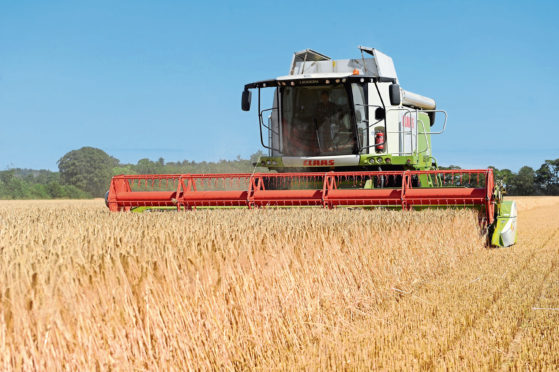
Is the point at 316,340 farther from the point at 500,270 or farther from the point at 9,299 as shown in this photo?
the point at 500,270

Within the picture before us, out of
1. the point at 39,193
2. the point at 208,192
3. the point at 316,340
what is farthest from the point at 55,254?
the point at 39,193

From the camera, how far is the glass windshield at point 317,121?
9102 millimetres

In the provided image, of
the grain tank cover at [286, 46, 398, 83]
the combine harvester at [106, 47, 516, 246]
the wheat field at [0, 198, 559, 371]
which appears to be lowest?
the wheat field at [0, 198, 559, 371]

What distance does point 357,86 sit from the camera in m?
9.12

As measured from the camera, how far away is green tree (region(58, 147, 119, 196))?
4837 cm

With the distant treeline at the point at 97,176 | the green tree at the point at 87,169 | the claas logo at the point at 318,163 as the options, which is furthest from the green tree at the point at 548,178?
the claas logo at the point at 318,163

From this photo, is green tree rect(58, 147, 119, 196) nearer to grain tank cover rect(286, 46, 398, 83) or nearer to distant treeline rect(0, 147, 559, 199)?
distant treeline rect(0, 147, 559, 199)

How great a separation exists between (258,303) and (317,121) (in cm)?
625

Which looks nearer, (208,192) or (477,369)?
(477,369)

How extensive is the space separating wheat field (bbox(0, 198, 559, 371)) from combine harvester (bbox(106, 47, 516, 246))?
7.22ft

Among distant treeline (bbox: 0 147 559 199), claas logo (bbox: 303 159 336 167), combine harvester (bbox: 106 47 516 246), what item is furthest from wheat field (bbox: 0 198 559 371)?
distant treeline (bbox: 0 147 559 199)

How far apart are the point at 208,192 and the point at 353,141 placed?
2.52 m

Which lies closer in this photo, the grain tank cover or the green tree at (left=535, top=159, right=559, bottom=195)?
the grain tank cover

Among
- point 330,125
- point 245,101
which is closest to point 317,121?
point 330,125
